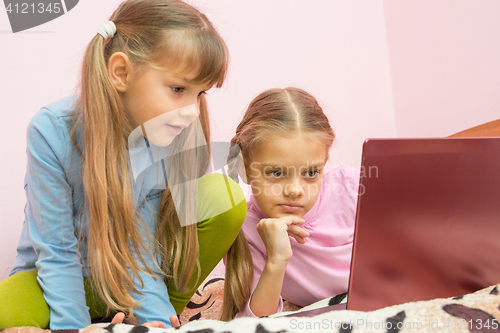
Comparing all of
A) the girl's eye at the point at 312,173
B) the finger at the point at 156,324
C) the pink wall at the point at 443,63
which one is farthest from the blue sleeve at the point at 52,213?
the pink wall at the point at 443,63

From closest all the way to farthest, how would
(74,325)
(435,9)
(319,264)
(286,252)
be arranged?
(74,325), (286,252), (319,264), (435,9)

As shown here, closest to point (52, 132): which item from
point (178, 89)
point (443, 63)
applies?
point (178, 89)

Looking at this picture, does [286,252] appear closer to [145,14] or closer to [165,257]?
[165,257]

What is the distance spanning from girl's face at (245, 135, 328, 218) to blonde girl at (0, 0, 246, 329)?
0.19 metres

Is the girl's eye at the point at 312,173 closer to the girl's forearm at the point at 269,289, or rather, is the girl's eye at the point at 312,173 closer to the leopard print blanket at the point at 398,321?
the girl's forearm at the point at 269,289

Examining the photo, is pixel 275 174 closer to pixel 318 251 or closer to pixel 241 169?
pixel 241 169

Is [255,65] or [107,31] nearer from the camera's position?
[107,31]

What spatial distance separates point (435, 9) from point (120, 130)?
1389 mm

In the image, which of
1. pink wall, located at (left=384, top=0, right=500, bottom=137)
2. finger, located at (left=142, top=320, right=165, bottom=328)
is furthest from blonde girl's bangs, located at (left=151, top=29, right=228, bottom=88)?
pink wall, located at (left=384, top=0, right=500, bottom=137)

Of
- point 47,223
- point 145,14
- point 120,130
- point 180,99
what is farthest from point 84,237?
point 145,14

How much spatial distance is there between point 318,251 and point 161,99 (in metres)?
0.50

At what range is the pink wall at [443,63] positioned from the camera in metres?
1.45

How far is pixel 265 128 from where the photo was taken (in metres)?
0.87

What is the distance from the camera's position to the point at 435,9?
1571 mm
